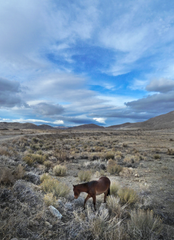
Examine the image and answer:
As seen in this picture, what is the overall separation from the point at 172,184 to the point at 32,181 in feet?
23.4

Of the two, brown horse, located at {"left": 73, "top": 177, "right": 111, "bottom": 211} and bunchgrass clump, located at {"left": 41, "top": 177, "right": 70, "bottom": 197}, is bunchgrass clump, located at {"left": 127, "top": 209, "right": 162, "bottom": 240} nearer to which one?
A: brown horse, located at {"left": 73, "top": 177, "right": 111, "bottom": 211}

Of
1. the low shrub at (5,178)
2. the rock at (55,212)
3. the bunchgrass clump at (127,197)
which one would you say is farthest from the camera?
the bunchgrass clump at (127,197)

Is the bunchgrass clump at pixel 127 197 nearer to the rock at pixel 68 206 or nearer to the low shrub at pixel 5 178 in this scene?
the rock at pixel 68 206

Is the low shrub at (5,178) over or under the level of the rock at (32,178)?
over

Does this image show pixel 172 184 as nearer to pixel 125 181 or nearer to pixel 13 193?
pixel 125 181

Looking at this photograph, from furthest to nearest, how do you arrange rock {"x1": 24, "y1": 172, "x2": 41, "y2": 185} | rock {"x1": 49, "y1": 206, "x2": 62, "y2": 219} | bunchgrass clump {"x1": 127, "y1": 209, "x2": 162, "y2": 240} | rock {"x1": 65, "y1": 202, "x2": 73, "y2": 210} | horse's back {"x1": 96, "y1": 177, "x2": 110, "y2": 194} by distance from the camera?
rock {"x1": 24, "y1": 172, "x2": 41, "y2": 185}, rock {"x1": 65, "y1": 202, "x2": 73, "y2": 210}, horse's back {"x1": 96, "y1": 177, "x2": 110, "y2": 194}, rock {"x1": 49, "y1": 206, "x2": 62, "y2": 219}, bunchgrass clump {"x1": 127, "y1": 209, "x2": 162, "y2": 240}

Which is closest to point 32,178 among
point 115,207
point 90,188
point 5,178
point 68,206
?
point 5,178

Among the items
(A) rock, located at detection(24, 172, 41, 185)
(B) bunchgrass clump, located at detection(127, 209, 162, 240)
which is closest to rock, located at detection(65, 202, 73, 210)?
(B) bunchgrass clump, located at detection(127, 209, 162, 240)

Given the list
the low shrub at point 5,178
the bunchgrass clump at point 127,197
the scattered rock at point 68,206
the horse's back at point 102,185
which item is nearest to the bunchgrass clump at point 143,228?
the horse's back at point 102,185

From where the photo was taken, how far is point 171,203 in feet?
18.7

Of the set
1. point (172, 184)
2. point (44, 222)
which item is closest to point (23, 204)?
point (44, 222)

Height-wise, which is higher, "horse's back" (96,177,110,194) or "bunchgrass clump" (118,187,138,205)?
"horse's back" (96,177,110,194)

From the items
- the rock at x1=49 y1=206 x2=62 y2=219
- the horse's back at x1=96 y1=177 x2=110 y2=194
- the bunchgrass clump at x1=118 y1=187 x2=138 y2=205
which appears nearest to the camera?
the rock at x1=49 y1=206 x2=62 y2=219

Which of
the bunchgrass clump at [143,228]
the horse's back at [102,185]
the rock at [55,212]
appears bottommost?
the bunchgrass clump at [143,228]
